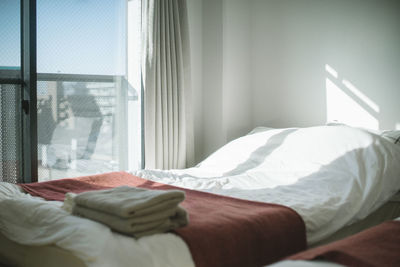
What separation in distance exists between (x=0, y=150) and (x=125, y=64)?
3.86ft

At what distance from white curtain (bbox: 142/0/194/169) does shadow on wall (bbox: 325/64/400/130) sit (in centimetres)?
120

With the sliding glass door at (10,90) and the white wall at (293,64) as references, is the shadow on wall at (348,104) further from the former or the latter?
the sliding glass door at (10,90)

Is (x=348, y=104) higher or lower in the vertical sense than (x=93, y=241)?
higher

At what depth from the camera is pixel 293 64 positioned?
3574mm

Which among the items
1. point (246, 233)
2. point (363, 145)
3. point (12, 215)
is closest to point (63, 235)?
point (12, 215)

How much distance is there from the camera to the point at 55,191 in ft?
7.46

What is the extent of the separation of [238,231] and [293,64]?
2274mm

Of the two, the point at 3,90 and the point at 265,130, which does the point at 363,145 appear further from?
the point at 3,90

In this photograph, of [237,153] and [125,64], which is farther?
[125,64]

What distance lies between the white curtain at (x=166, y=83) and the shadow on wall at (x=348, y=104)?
3.94 feet

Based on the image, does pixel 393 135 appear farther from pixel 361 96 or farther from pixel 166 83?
pixel 166 83

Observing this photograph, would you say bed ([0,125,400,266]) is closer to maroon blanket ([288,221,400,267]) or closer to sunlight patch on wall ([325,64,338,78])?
maroon blanket ([288,221,400,267])

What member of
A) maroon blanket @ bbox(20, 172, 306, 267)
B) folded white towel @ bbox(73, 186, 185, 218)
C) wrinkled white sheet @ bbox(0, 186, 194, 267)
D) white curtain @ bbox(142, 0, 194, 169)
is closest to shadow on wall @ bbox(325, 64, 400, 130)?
white curtain @ bbox(142, 0, 194, 169)

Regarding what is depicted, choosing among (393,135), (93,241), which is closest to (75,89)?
(93,241)
